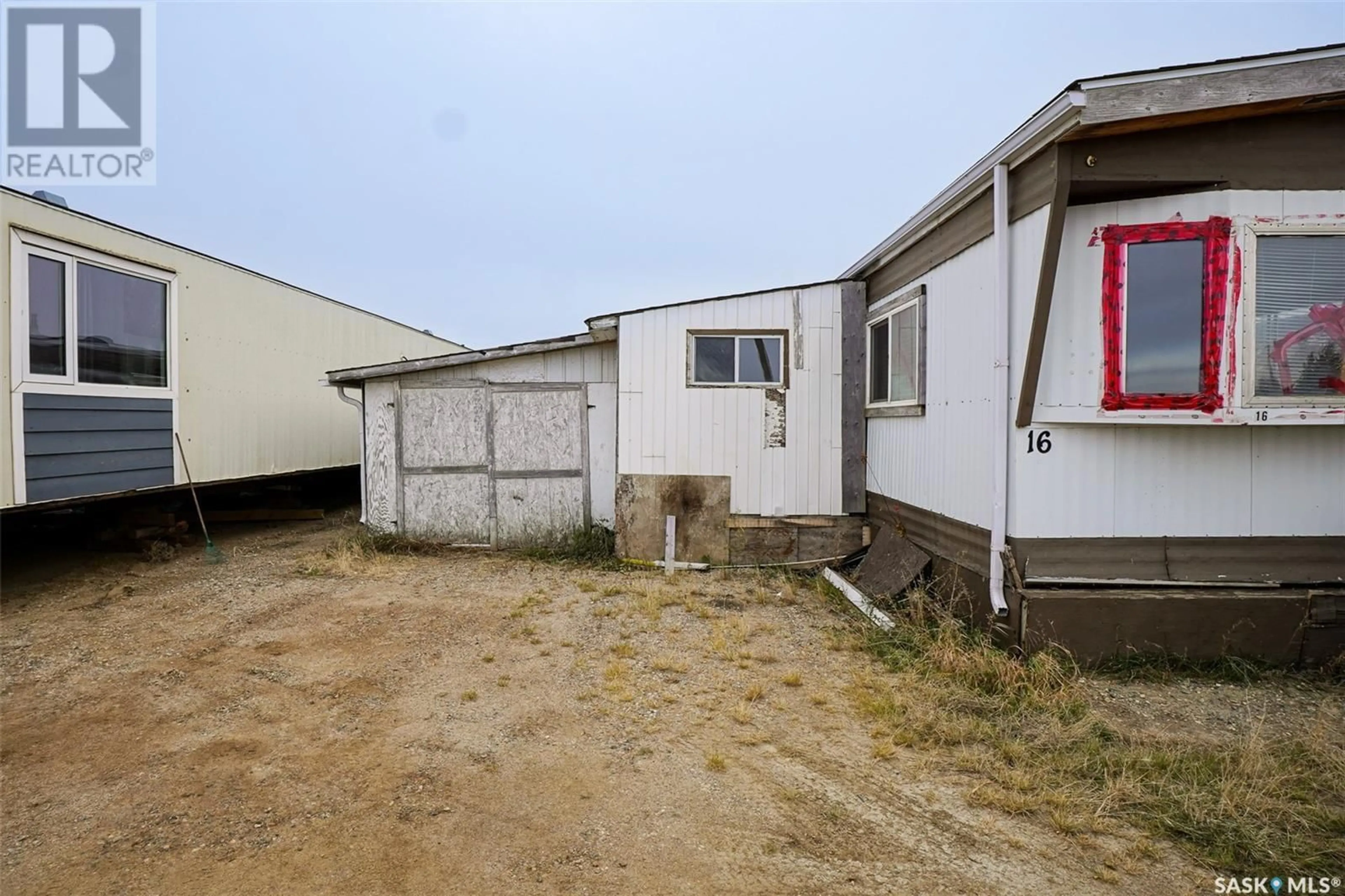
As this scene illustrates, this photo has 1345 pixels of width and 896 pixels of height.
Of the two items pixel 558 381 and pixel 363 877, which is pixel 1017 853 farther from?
pixel 558 381

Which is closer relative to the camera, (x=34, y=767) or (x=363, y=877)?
(x=363, y=877)

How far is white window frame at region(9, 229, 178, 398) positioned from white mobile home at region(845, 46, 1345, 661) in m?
7.74

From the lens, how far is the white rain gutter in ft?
11.8

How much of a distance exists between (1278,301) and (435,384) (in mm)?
7894

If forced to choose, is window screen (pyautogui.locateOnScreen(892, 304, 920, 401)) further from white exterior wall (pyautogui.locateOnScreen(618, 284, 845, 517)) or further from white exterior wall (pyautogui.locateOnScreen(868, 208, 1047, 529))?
white exterior wall (pyautogui.locateOnScreen(618, 284, 845, 517))

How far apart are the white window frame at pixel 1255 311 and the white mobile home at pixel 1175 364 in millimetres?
11

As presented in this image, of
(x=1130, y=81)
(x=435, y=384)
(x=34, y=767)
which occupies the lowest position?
(x=34, y=767)

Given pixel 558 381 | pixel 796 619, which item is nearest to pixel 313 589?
pixel 558 381

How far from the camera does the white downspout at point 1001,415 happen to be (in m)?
4.18

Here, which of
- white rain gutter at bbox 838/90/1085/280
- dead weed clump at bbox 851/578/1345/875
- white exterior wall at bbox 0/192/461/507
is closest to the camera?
dead weed clump at bbox 851/578/1345/875

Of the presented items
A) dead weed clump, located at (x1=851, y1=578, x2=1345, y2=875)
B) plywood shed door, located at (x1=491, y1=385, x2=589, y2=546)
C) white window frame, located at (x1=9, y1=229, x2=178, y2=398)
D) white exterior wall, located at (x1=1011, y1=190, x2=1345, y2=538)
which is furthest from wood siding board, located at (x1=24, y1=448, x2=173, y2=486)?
white exterior wall, located at (x1=1011, y1=190, x2=1345, y2=538)

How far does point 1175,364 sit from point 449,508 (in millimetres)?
7354

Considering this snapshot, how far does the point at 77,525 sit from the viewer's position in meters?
7.61

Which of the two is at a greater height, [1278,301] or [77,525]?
[1278,301]
